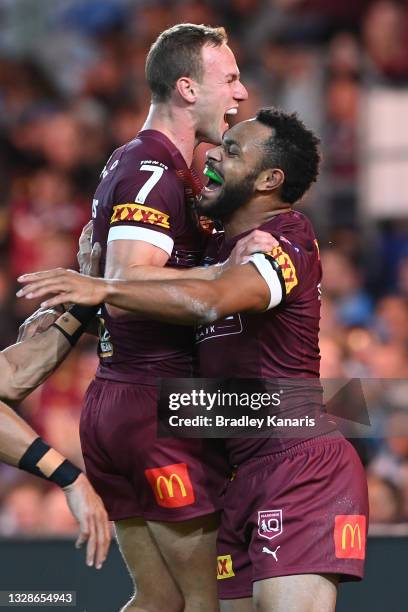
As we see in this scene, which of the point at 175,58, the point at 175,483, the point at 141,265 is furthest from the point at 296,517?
the point at 175,58

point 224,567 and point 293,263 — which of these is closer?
point 293,263

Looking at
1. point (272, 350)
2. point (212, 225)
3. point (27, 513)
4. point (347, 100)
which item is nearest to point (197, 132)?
point (212, 225)

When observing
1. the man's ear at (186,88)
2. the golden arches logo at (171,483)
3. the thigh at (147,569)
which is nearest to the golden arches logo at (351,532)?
the golden arches logo at (171,483)

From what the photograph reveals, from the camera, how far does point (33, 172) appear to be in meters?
9.14

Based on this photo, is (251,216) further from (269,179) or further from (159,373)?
(159,373)

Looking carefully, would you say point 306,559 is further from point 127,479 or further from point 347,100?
point 347,100

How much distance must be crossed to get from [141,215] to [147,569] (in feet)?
4.24

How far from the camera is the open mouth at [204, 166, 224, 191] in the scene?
4.48 metres

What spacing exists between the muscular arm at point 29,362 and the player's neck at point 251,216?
740mm

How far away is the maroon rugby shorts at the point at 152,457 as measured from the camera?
4.55 m

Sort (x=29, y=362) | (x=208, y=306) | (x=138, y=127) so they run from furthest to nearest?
1. (x=138, y=127)
2. (x=29, y=362)
3. (x=208, y=306)

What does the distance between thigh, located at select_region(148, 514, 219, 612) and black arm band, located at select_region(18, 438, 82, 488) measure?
50cm

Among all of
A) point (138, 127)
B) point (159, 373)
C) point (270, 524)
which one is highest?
point (138, 127)

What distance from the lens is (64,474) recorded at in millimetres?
4270
